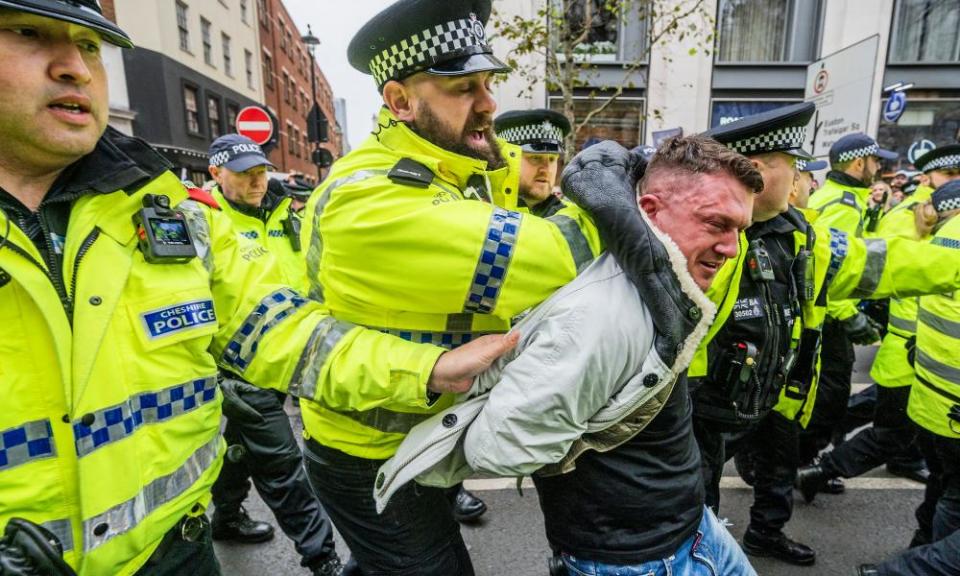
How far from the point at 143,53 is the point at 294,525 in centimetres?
1781

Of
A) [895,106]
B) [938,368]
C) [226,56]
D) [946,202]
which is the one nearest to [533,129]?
[946,202]

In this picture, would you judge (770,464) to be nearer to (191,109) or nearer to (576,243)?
(576,243)

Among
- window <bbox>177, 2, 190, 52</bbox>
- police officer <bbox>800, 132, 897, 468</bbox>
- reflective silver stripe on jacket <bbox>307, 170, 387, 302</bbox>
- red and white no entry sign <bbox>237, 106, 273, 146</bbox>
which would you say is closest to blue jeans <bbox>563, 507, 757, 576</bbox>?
reflective silver stripe on jacket <bbox>307, 170, 387, 302</bbox>

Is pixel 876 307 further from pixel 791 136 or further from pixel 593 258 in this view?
pixel 593 258

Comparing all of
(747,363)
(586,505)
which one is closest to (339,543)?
(586,505)

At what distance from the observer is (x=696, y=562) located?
56.7 inches

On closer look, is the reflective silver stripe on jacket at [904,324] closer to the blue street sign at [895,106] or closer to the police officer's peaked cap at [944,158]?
the police officer's peaked cap at [944,158]

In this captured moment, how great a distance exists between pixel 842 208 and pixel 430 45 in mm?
3831

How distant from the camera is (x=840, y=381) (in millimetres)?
3424

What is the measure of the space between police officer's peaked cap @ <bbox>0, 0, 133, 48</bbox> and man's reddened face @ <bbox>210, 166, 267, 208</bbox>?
325 centimetres

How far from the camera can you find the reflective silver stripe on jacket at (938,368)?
230cm

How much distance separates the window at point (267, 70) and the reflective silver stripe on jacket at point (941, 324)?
97.8ft

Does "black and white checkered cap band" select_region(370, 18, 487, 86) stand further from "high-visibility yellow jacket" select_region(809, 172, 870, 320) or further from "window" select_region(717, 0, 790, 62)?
"window" select_region(717, 0, 790, 62)

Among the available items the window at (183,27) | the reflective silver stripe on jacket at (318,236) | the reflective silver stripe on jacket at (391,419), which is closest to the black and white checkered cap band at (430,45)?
the reflective silver stripe on jacket at (318,236)
